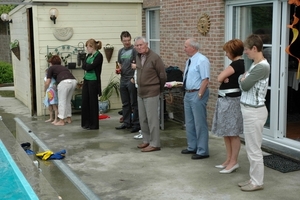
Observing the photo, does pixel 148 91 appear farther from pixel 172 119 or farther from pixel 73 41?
pixel 73 41

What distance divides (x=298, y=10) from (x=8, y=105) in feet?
26.8

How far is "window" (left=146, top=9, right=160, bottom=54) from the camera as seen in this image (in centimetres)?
994

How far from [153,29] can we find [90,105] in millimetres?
2899

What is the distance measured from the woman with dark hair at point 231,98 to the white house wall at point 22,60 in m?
6.26

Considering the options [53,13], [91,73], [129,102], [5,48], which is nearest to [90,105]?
[91,73]

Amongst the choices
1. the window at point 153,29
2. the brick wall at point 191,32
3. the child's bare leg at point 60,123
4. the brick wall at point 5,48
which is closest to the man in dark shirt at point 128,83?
the brick wall at point 191,32

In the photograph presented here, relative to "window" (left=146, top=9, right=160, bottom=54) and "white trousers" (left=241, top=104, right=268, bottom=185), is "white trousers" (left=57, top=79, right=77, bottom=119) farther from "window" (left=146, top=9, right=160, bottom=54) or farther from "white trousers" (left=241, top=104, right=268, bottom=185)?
"white trousers" (left=241, top=104, right=268, bottom=185)

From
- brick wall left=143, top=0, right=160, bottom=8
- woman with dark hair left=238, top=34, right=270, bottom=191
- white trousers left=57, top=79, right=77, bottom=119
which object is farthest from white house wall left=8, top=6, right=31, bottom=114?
woman with dark hair left=238, top=34, right=270, bottom=191

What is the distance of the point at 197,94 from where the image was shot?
19.5 feet

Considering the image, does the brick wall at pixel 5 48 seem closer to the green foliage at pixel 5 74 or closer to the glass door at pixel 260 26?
the green foliage at pixel 5 74

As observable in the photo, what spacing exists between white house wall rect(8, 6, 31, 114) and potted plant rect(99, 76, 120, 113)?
1.75m

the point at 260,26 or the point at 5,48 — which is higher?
the point at 260,26

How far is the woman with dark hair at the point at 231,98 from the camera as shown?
512 cm

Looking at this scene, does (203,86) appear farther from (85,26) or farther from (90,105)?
(85,26)
